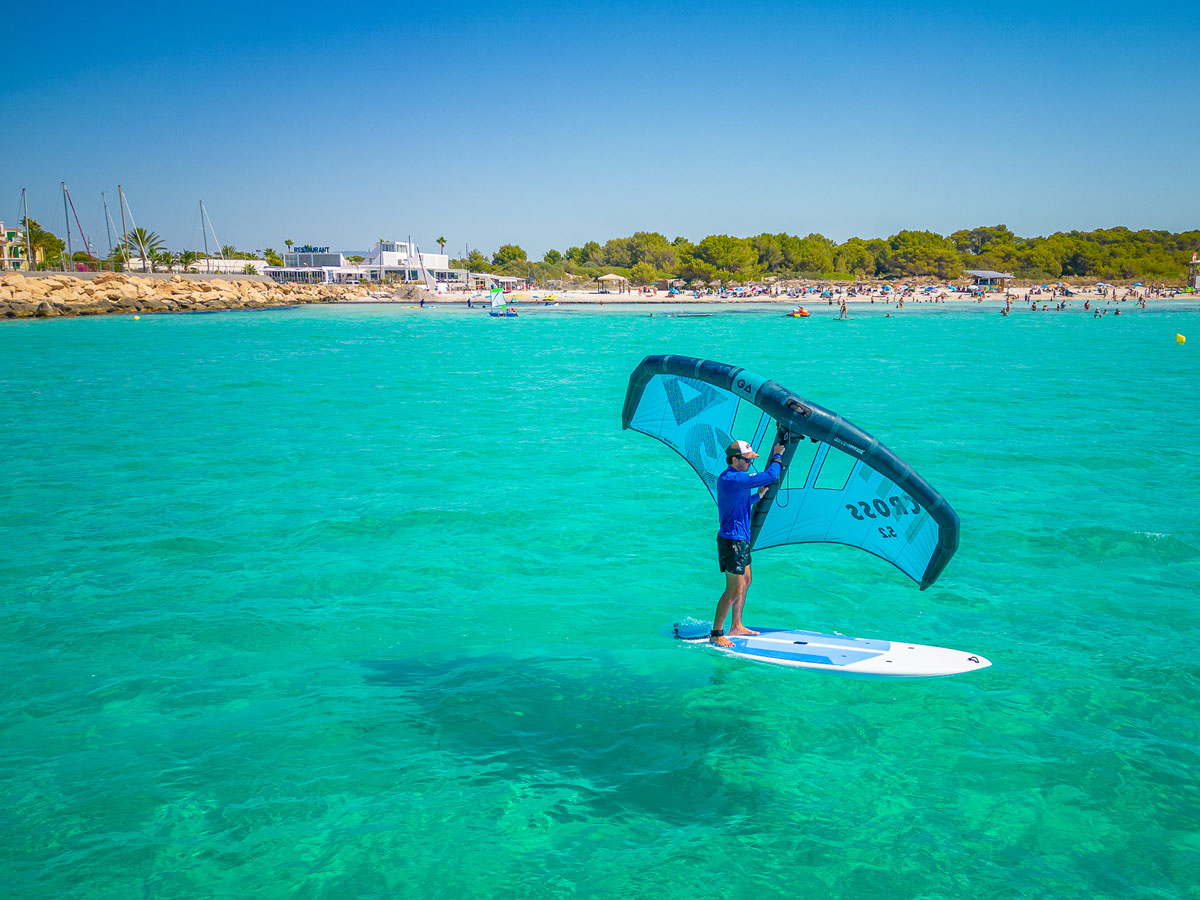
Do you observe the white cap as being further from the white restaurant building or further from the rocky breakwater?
the white restaurant building

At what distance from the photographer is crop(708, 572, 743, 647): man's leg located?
27.2ft

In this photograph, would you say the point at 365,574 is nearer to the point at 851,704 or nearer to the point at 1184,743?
the point at 851,704

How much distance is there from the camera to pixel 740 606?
8.67 meters

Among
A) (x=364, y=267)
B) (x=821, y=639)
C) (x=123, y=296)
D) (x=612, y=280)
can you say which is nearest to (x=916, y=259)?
(x=612, y=280)

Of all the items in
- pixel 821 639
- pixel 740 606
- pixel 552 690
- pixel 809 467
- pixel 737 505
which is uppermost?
pixel 809 467

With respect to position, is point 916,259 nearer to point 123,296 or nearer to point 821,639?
point 123,296

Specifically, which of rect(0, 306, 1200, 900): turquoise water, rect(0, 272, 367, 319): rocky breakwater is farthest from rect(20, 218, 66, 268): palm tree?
rect(0, 306, 1200, 900): turquoise water

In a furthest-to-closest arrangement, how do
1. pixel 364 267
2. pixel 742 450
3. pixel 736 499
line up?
pixel 364 267 → pixel 736 499 → pixel 742 450

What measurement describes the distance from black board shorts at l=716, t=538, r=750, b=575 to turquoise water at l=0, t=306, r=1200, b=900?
5.90ft

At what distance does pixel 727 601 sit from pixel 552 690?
91.8 inches

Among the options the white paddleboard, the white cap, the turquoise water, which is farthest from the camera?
the white paddleboard

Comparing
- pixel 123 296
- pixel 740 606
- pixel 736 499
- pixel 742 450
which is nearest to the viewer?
pixel 742 450

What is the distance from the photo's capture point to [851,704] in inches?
356

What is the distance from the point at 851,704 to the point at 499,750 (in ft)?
13.1
